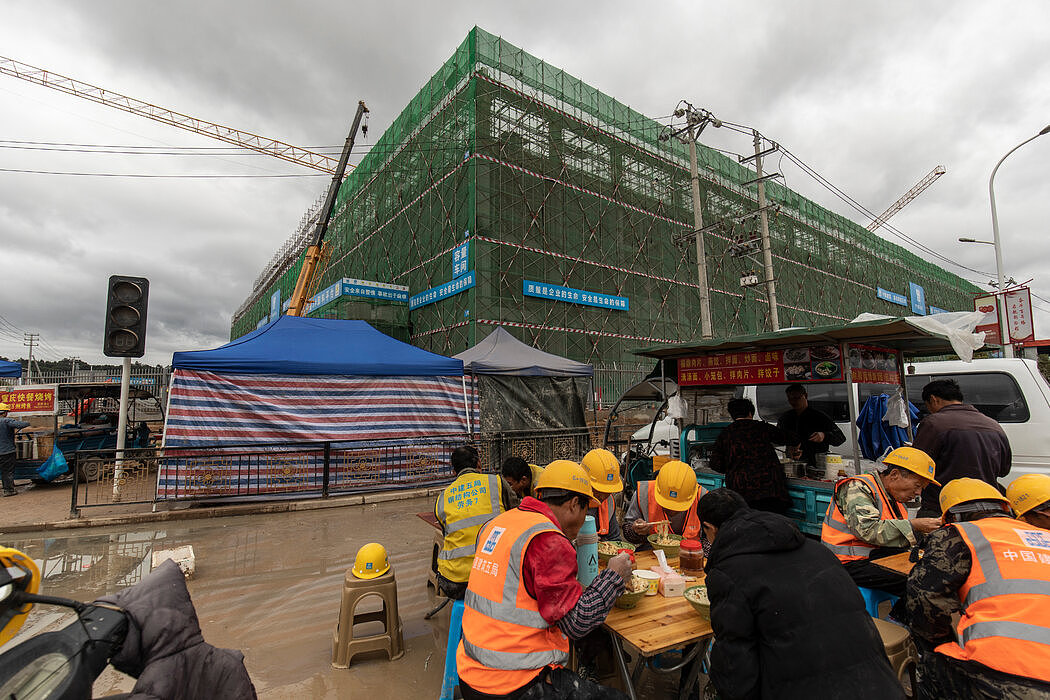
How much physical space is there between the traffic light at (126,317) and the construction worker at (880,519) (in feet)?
31.4

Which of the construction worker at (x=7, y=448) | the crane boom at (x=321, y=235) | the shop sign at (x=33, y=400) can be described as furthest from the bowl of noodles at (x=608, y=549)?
the crane boom at (x=321, y=235)

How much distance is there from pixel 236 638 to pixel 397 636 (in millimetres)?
1459

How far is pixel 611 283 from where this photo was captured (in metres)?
21.4

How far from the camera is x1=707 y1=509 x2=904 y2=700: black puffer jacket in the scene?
5.72ft

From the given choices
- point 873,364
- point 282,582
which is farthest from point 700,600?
point 282,582

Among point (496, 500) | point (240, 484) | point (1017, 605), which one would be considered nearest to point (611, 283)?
point (240, 484)

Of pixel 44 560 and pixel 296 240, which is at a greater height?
pixel 296 240

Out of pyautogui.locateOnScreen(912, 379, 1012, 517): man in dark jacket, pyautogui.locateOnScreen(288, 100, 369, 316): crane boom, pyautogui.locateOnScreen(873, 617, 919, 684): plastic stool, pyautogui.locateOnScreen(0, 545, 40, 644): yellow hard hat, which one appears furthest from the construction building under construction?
pyautogui.locateOnScreen(0, 545, 40, 644): yellow hard hat

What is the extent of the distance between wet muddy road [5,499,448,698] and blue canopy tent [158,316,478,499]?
1.06m

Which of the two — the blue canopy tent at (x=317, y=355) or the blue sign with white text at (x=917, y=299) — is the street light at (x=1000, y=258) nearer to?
the blue canopy tent at (x=317, y=355)

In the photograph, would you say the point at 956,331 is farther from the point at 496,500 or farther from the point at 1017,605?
the point at 496,500

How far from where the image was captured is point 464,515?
139 inches

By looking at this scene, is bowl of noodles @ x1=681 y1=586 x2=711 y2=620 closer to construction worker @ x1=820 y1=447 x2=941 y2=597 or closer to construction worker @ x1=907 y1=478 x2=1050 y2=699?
construction worker @ x1=907 y1=478 x2=1050 y2=699

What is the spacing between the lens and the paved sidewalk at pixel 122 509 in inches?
275
